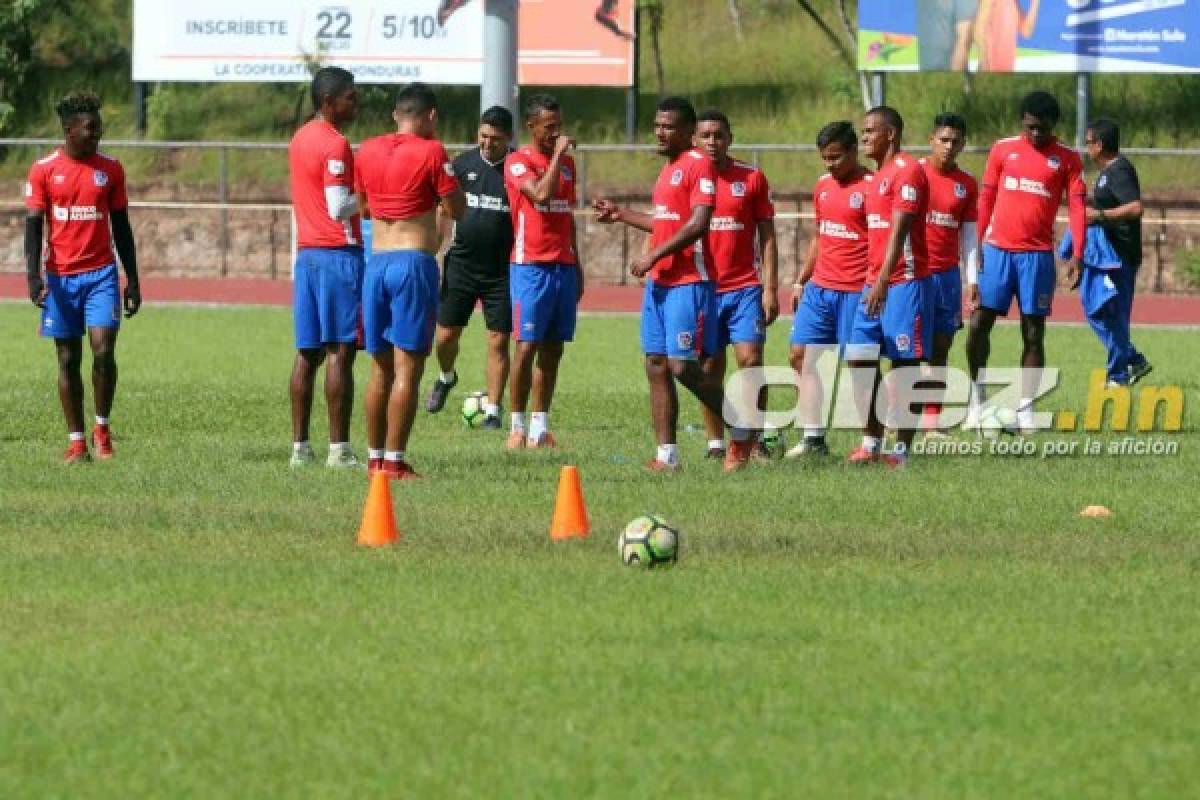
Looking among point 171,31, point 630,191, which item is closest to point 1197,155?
point 630,191

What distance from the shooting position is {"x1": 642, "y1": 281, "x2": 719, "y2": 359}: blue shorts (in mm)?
14594

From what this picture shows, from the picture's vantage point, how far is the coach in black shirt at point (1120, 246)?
1992 centimetres

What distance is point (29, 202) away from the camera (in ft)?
50.1

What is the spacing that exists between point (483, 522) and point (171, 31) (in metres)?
33.7

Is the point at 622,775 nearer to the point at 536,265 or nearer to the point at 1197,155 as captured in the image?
the point at 536,265

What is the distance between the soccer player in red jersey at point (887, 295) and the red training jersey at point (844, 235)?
6.3 inches

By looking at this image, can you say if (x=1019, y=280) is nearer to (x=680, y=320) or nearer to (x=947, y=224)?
(x=947, y=224)

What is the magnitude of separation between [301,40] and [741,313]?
29922 mm

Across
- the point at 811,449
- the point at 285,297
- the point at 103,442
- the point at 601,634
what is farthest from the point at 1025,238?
the point at 285,297

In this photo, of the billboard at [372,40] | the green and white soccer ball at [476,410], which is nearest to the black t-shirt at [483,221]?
the green and white soccer ball at [476,410]

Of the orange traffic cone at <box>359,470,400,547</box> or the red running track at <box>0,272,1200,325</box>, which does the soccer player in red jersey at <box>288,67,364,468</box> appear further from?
the red running track at <box>0,272,1200,325</box>

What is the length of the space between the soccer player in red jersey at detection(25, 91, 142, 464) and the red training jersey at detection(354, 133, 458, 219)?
1.97m

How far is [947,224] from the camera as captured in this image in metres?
16.7

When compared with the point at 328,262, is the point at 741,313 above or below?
below
